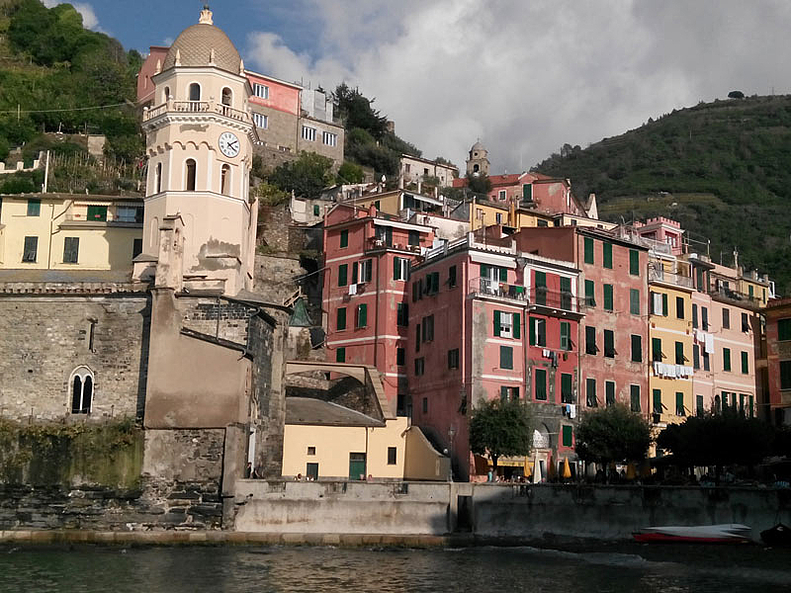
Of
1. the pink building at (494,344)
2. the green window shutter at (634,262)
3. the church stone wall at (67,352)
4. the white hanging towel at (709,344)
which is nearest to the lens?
the church stone wall at (67,352)

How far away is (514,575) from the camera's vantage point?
32375 mm

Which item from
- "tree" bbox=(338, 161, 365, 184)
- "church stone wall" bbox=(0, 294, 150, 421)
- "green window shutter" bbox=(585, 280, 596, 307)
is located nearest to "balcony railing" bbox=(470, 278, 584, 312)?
"green window shutter" bbox=(585, 280, 596, 307)

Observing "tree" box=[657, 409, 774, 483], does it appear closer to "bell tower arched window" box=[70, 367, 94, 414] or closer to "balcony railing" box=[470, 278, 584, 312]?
"balcony railing" box=[470, 278, 584, 312]

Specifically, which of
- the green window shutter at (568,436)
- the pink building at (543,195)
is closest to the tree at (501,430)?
the green window shutter at (568,436)

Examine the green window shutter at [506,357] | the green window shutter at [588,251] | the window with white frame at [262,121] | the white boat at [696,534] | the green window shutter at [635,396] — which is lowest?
the white boat at [696,534]

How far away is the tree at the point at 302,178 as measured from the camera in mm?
77312

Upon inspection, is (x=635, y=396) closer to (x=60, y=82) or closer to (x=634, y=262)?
(x=634, y=262)

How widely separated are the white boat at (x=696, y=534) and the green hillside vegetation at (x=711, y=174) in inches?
1903

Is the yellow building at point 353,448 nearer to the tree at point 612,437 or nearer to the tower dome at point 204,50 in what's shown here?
the tree at point 612,437

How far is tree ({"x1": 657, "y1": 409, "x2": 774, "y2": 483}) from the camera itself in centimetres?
4509

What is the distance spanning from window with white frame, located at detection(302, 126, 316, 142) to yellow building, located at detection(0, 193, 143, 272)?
39.7 meters

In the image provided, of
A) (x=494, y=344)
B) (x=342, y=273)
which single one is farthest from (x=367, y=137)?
(x=494, y=344)

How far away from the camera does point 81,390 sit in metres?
40.5

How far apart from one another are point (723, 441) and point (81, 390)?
89.9 ft
